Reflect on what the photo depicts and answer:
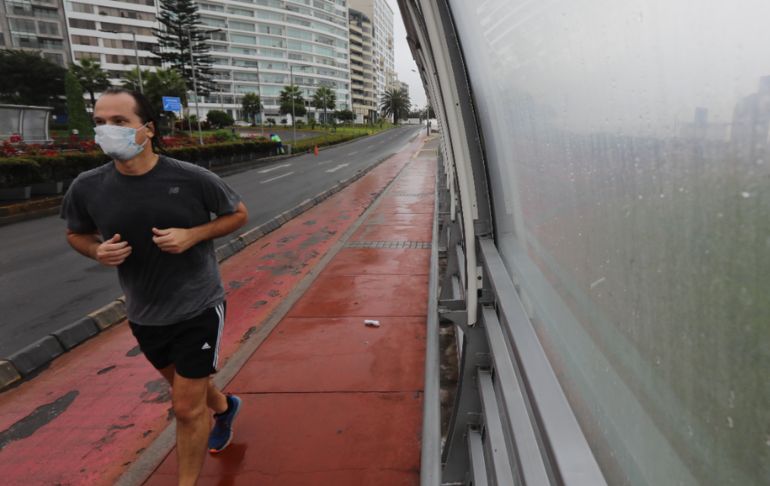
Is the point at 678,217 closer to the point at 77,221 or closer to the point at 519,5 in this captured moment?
the point at 519,5

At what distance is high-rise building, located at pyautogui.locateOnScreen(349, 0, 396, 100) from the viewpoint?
115 meters

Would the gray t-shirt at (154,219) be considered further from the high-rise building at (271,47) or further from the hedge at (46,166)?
the high-rise building at (271,47)

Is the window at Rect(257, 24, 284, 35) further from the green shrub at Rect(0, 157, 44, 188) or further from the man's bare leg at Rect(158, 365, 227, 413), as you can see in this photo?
the man's bare leg at Rect(158, 365, 227, 413)

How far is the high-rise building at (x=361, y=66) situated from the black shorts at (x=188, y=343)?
349 feet

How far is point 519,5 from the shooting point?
1.17m

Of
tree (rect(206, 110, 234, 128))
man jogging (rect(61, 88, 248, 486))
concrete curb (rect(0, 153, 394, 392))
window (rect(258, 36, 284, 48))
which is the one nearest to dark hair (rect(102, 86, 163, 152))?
man jogging (rect(61, 88, 248, 486))

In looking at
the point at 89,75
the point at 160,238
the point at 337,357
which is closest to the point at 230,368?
the point at 337,357

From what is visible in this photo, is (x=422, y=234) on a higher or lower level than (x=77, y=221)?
lower

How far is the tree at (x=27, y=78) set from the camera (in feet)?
159

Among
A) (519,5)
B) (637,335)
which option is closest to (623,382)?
(637,335)

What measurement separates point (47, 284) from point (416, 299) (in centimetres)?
479

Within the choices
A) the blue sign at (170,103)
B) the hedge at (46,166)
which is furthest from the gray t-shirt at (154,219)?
the blue sign at (170,103)

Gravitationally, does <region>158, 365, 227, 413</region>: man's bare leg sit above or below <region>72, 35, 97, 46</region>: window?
below

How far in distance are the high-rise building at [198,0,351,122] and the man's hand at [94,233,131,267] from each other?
247 feet
